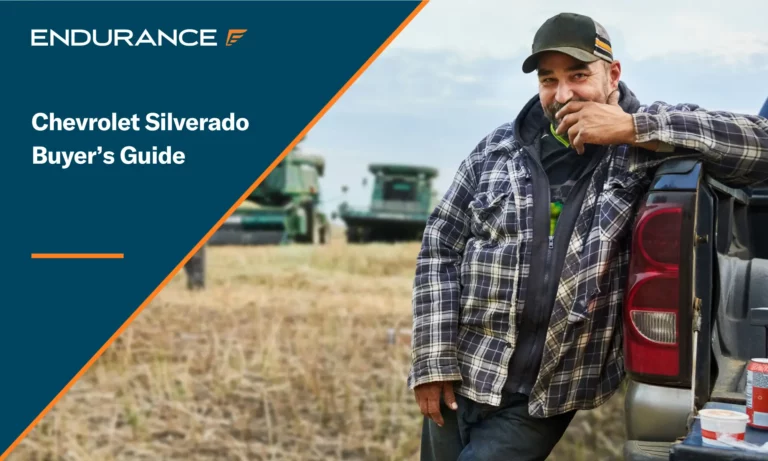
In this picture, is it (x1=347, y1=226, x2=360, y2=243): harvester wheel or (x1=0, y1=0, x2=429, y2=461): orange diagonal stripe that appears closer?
(x1=0, y1=0, x2=429, y2=461): orange diagonal stripe

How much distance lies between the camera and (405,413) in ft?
17.8

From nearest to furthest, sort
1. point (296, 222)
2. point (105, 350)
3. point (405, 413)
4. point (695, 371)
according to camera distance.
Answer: point (695, 371), point (405, 413), point (105, 350), point (296, 222)

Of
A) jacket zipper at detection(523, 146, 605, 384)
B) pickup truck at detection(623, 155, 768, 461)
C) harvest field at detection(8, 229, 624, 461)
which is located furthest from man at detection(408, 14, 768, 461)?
harvest field at detection(8, 229, 624, 461)

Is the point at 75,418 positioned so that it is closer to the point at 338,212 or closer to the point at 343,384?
the point at 343,384

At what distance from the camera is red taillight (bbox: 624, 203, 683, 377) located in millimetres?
2314

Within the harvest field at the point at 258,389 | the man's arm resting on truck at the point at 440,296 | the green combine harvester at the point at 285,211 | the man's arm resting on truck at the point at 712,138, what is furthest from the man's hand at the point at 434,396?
the green combine harvester at the point at 285,211

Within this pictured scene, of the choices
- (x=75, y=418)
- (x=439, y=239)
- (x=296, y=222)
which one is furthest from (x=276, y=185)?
(x=439, y=239)

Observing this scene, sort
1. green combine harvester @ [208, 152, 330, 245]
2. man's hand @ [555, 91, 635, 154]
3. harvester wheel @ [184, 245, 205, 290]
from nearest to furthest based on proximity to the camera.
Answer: man's hand @ [555, 91, 635, 154]
harvester wheel @ [184, 245, 205, 290]
green combine harvester @ [208, 152, 330, 245]

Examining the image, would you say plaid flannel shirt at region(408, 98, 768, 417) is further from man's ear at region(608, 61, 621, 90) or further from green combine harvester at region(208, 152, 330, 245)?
green combine harvester at region(208, 152, 330, 245)

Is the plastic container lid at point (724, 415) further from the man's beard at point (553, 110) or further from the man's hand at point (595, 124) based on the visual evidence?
the man's beard at point (553, 110)

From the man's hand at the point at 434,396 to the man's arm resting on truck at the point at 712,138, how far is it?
0.85m

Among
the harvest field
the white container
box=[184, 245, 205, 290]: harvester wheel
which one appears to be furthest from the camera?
box=[184, 245, 205, 290]: harvester wheel

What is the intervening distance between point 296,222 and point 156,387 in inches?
142

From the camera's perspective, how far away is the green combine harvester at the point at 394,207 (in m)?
9.05
